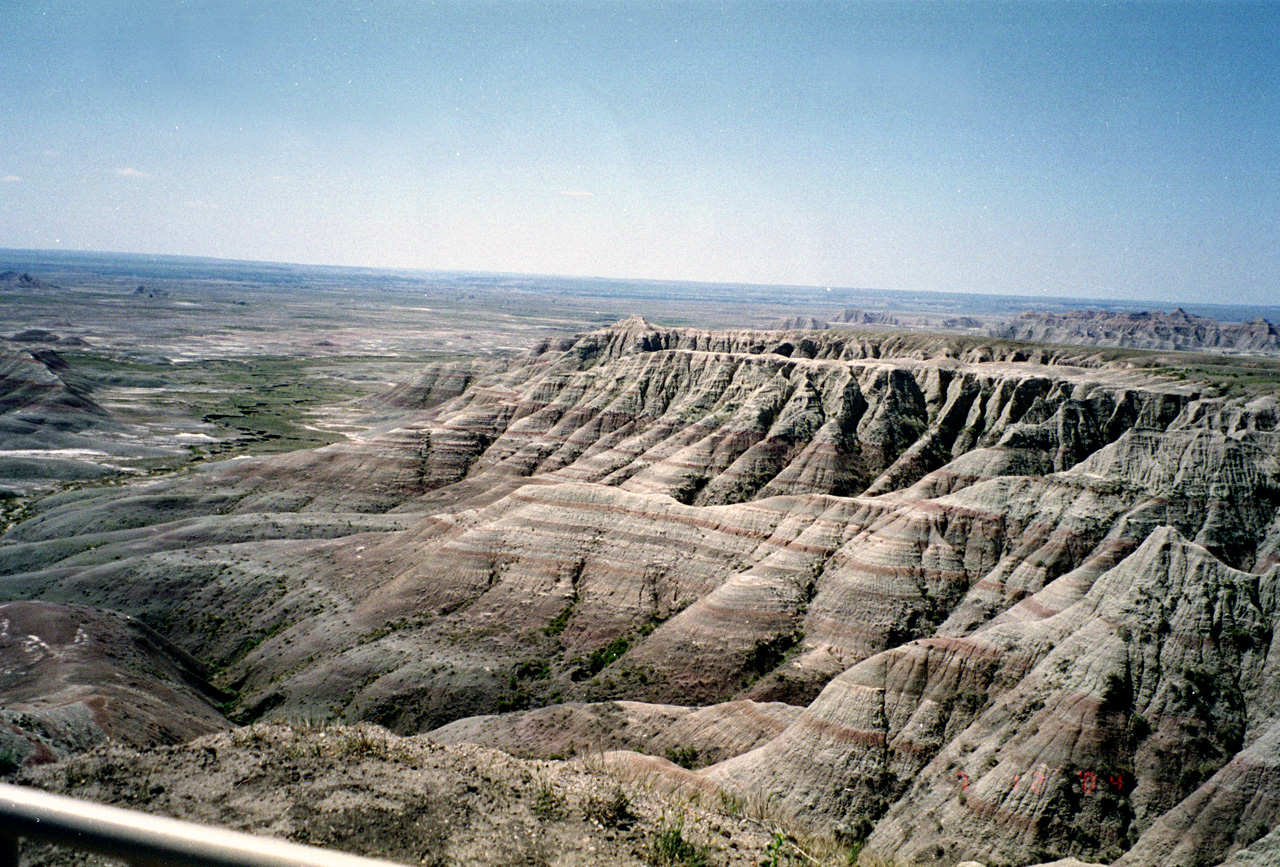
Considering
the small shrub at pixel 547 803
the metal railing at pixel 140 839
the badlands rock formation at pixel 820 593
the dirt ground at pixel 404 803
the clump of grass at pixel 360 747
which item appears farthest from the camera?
the badlands rock formation at pixel 820 593

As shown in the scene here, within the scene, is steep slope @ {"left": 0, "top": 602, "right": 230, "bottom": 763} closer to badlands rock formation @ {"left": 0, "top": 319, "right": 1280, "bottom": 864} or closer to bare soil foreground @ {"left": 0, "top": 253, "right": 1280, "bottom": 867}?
bare soil foreground @ {"left": 0, "top": 253, "right": 1280, "bottom": 867}

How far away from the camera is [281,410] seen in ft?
434

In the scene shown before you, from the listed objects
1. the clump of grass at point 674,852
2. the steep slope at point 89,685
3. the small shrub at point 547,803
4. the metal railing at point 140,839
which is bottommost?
the steep slope at point 89,685

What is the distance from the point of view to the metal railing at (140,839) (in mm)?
2674

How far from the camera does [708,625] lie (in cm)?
4231

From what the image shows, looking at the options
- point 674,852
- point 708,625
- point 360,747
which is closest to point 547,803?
point 674,852

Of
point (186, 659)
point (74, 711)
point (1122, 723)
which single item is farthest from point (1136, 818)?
point (186, 659)

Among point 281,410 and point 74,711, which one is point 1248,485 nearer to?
point 74,711

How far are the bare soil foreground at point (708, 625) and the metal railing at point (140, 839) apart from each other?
20.8 ft

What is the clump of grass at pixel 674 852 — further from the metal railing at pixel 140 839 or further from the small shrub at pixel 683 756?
the small shrub at pixel 683 756

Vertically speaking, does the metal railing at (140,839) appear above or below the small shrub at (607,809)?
above

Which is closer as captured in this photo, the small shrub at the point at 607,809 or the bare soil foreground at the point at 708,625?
the small shrub at the point at 607,809

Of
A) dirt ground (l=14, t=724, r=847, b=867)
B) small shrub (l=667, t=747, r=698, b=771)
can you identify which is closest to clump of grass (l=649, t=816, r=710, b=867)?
dirt ground (l=14, t=724, r=847, b=867)

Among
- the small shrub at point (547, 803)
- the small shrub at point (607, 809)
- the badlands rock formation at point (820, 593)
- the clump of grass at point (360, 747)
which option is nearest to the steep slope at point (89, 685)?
the badlands rock formation at point (820, 593)
